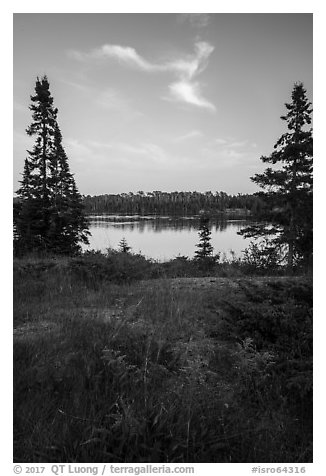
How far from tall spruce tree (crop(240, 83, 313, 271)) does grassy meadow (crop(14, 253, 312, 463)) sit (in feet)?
1.85

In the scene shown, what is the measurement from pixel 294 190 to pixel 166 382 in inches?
104

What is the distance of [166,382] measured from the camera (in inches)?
106

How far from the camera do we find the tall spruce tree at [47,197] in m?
Result: 15.6

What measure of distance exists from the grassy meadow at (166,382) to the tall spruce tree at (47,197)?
38.6 ft

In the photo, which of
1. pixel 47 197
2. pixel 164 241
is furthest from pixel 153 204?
pixel 47 197

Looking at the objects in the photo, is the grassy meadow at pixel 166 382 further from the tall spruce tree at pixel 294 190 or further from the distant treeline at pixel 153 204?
the distant treeline at pixel 153 204

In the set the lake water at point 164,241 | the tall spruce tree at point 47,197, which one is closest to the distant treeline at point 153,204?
the lake water at point 164,241

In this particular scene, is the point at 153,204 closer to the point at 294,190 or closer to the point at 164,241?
the point at 164,241

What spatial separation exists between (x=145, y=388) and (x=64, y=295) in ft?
11.5

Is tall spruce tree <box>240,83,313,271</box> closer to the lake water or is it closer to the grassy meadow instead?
the grassy meadow

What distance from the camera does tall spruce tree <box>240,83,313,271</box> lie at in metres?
3.17

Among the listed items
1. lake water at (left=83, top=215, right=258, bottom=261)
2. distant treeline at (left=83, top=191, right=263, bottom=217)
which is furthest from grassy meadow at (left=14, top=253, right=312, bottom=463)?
distant treeline at (left=83, top=191, right=263, bottom=217)

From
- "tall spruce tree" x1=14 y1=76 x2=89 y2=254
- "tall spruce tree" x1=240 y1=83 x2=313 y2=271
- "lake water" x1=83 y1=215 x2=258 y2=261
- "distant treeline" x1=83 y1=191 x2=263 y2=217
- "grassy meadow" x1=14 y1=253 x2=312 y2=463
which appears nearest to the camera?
"grassy meadow" x1=14 y1=253 x2=312 y2=463
